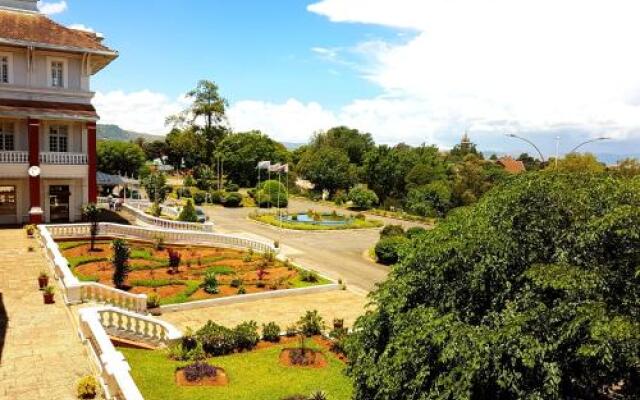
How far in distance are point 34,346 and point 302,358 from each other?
24.9ft

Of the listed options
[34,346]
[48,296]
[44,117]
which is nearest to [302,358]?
[34,346]

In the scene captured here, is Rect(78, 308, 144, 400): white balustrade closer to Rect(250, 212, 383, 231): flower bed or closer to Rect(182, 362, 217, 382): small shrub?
Rect(182, 362, 217, 382): small shrub

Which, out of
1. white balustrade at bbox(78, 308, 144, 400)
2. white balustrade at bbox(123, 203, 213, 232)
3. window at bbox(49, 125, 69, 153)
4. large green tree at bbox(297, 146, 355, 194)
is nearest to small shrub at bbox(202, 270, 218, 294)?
white balustrade at bbox(78, 308, 144, 400)

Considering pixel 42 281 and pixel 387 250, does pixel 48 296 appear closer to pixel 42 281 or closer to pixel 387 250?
pixel 42 281

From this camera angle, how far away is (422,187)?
58562 millimetres

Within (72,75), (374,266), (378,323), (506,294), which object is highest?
(72,75)

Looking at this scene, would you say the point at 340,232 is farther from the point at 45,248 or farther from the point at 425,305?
the point at 425,305

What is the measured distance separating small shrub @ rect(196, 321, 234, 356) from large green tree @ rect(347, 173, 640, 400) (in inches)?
246

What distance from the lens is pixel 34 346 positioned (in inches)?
559

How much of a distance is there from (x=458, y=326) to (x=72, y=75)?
1301 inches

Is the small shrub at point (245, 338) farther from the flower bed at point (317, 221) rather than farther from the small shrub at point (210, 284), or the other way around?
the flower bed at point (317, 221)

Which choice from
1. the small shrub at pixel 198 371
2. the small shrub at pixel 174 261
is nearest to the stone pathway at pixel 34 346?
the small shrub at pixel 198 371

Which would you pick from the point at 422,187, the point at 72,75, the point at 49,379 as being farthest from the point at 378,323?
the point at 422,187

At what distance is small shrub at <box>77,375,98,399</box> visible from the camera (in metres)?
11.5
